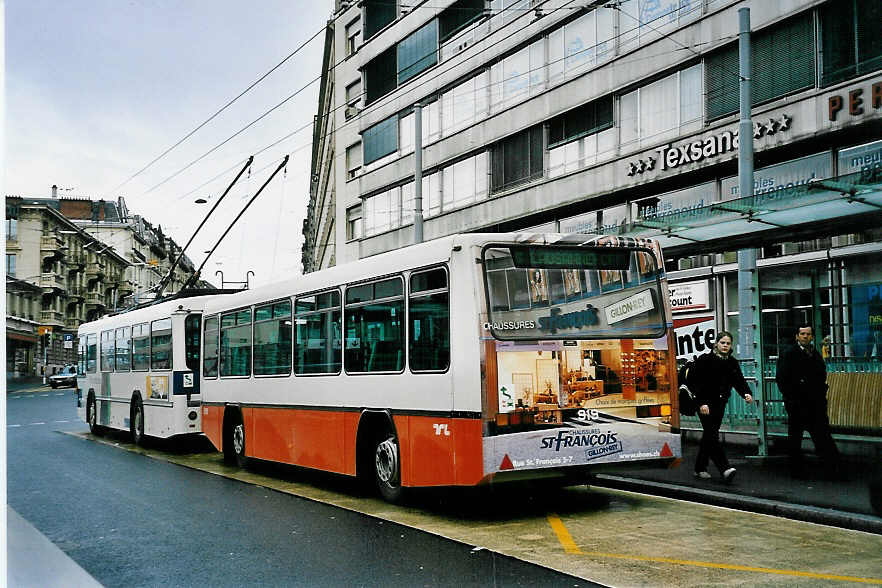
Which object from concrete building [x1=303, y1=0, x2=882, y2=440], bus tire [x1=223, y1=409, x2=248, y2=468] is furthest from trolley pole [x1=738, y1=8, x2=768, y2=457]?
bus tire [x1=223, y1=409, x2=248, y2=468]

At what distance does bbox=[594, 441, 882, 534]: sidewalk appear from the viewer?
30.1 feet

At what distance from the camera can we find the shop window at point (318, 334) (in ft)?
39.3

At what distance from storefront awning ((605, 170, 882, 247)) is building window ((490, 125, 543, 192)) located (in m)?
17.0

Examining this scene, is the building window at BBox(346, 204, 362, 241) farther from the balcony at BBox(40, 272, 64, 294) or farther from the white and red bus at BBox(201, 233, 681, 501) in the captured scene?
the white and red bus at BBox(201, 233, 681, 501)

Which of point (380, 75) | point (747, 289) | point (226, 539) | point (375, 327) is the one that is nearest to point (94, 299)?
point (375, 327)

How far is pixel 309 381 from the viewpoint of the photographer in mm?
12703

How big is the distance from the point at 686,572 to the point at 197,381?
42.3 feet

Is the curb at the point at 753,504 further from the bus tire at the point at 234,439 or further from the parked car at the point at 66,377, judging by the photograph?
the parked car at the point at 66,377

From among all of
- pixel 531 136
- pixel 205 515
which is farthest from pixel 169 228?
pixel 531 136

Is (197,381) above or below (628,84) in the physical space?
below

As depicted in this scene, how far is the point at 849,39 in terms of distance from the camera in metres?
20.5

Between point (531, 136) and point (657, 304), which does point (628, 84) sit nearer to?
point (531, 136)

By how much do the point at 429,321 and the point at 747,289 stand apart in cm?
701

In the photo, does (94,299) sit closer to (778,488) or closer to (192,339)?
(192,339)
